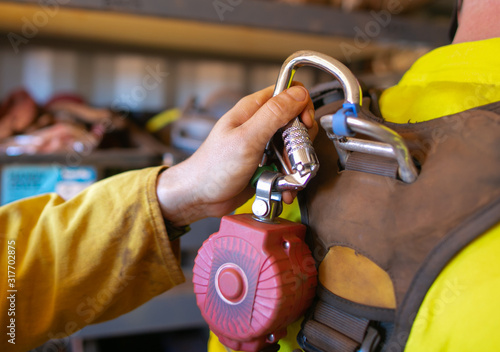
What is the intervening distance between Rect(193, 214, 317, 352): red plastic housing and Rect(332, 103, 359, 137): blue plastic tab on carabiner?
0.11 m

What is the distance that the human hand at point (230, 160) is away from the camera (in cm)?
45

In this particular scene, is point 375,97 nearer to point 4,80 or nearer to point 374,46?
point 374,46

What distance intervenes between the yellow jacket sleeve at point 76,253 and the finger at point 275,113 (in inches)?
7.8

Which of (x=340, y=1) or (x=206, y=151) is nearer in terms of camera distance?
(x=206, y=151)

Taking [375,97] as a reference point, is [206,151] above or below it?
below

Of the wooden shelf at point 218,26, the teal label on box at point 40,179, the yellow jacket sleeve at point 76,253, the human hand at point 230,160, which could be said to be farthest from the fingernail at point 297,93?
the teal label on box at point 40,179

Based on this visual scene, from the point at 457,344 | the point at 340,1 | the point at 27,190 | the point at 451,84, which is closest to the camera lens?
the point at 457,344

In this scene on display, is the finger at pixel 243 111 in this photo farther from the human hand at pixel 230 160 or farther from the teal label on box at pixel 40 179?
the teal label on box at pixel 40 179

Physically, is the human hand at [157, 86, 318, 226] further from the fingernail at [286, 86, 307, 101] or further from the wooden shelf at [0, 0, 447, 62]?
the wooden shelf at [0, 0, 447, 62]

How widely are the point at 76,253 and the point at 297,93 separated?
1.22ft

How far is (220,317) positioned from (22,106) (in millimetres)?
1304

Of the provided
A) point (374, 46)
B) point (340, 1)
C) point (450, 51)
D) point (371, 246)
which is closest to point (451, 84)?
point (450, 51)

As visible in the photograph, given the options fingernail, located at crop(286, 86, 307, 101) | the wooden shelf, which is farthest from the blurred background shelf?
fingernail, located at crop(286, 86, 307, 101)

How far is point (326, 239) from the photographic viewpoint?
0.42 m
